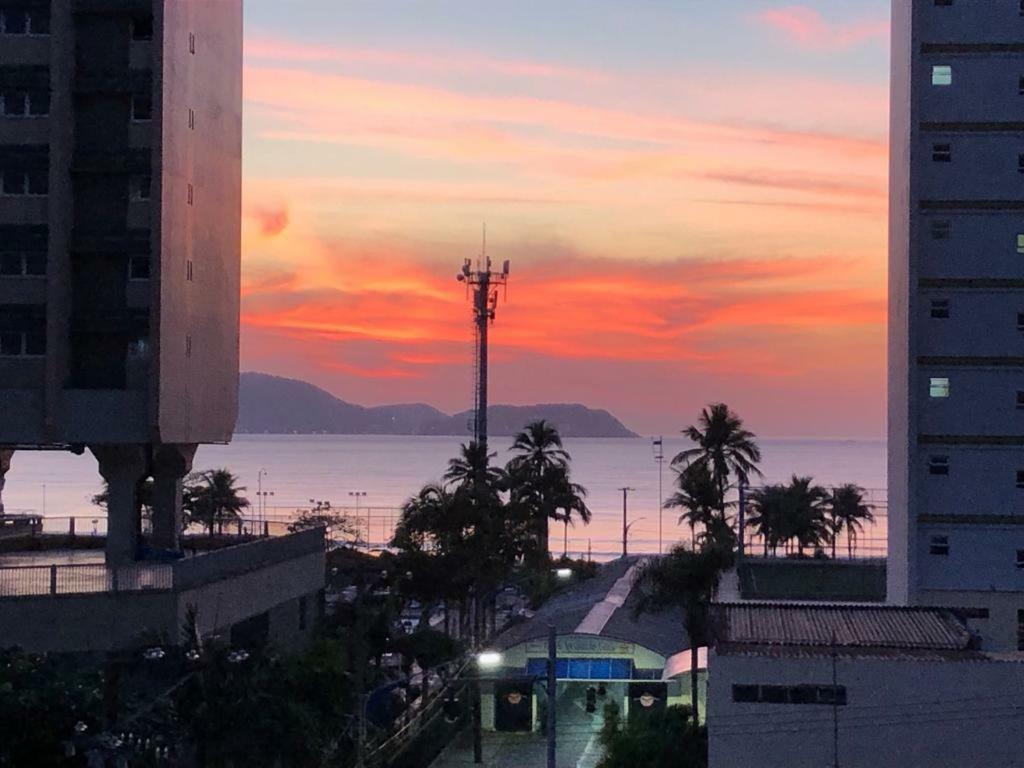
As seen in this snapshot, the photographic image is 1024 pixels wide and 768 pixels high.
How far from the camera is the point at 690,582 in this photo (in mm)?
51375

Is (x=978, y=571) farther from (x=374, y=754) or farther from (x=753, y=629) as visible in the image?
(x=374, y=754)

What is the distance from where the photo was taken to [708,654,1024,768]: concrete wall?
3609 cm

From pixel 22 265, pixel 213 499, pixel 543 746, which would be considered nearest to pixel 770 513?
pixel 213 499

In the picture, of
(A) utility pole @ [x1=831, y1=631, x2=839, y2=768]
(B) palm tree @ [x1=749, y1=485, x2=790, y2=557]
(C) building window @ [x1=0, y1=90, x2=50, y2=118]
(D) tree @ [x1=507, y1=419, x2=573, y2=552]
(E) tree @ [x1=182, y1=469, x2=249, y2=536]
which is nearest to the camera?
(A) utility pole @ [x1=831, y1=631, x2=839, y2=768]

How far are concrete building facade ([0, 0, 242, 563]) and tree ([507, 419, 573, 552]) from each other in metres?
41.3

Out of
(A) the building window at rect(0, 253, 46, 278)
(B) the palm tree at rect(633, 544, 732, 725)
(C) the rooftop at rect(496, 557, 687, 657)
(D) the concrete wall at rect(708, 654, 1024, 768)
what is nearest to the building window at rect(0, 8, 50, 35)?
(A) the building window at rect(0, 253, 46, 278)

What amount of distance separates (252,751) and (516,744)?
2230 cm

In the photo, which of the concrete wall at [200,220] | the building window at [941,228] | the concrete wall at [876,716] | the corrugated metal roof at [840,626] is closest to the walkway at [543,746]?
the corrugated metal roof at [840,626]

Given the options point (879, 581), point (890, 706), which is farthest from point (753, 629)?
point (879, 581)

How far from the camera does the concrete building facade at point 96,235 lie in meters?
46.5

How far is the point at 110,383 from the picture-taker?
4756 centimetres

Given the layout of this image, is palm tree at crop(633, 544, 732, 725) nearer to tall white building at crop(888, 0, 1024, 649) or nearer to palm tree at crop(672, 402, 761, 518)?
tall white building at crop(888, 0, 1024, 649)

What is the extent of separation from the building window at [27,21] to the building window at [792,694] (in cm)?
3324

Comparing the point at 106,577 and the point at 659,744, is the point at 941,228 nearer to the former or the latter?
the point at 659,744
